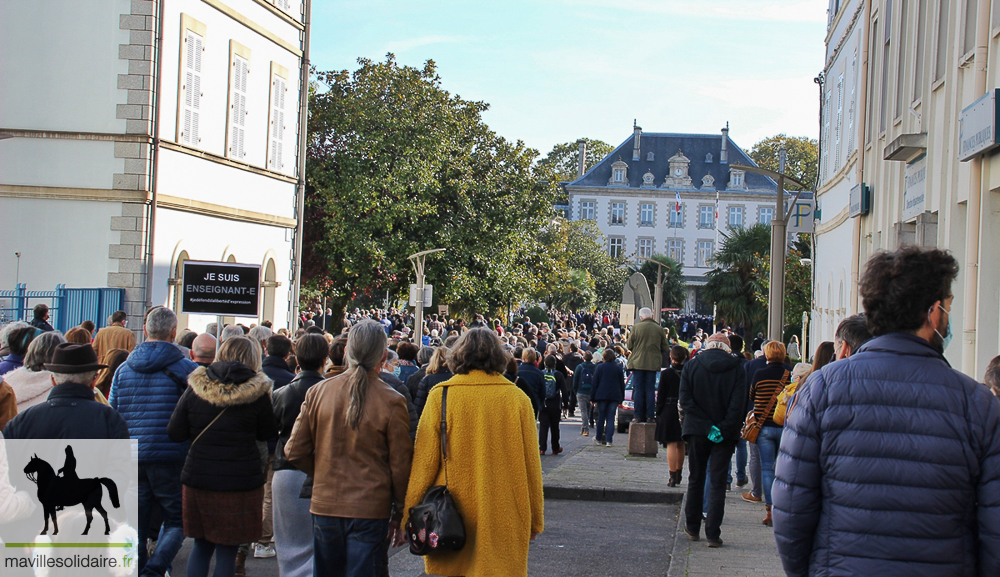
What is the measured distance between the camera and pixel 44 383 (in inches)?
257

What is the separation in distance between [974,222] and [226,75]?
1589 cm

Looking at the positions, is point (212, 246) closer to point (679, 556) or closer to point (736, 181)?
point (679, 556)

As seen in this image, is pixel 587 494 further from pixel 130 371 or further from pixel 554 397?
pixel 130 371

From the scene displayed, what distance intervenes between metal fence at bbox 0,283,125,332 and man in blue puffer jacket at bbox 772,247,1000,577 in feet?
50.6

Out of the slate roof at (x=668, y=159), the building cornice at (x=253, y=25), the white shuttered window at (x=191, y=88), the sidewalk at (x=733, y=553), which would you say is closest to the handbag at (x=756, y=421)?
the sidewalk at (x=733, y=553)

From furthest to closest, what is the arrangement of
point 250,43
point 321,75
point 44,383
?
point 321,75, point 250,43, point 44,383

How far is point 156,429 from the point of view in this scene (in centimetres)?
645

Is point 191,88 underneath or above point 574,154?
underneath

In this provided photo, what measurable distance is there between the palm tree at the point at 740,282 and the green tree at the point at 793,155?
43.7 m

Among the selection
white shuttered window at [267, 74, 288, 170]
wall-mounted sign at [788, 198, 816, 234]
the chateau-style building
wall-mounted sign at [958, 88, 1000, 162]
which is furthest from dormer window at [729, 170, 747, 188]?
wall-mounted sign at [958, 88, 1000, 162]

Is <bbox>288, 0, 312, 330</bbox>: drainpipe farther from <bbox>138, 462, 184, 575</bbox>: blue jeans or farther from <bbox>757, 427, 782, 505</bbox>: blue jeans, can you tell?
<bbox>138, 462, 184, 575</bbox>: blue jeans

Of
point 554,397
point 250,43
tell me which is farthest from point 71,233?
point 554,397

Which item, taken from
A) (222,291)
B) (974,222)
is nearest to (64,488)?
(222,291)

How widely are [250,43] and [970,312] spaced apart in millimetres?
16946
